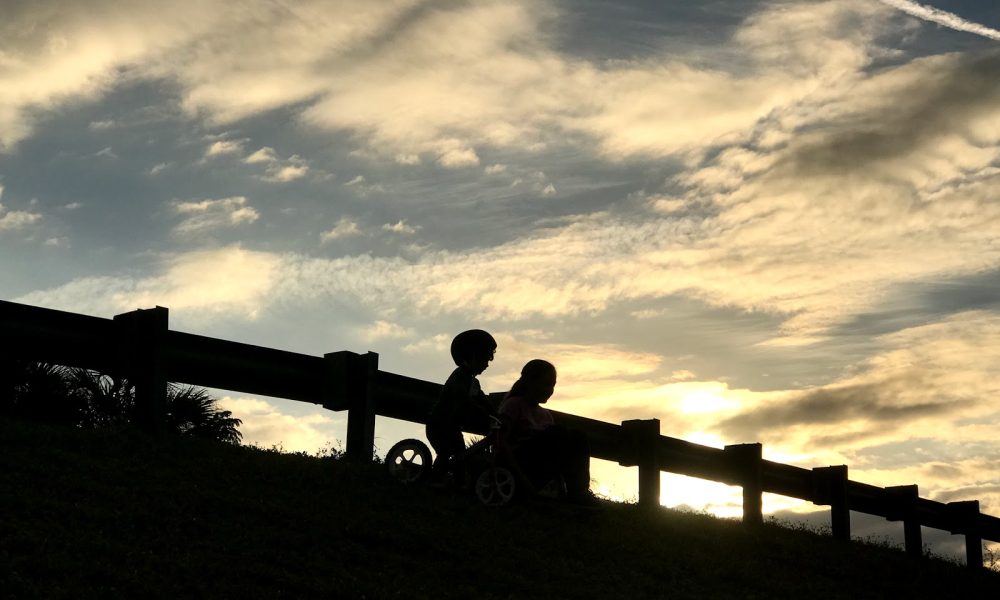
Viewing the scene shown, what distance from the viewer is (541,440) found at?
11750mm

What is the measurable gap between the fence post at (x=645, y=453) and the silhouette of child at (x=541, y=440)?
2631mm

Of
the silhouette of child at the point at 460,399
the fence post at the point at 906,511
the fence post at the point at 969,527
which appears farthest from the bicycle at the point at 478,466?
the fence post at the point at 969,527

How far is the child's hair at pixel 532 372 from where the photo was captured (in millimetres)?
12102

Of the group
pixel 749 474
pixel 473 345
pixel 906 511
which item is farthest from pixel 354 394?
pixel 906 511

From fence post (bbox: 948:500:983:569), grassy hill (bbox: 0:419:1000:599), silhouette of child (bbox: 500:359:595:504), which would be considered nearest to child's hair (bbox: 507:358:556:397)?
silhouette of child (bbox: 500:359:595:504)

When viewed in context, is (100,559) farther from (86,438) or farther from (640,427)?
(640,427)

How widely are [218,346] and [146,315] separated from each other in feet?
2.59

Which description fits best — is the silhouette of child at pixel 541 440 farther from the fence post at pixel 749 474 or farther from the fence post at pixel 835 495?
the fence post at pixel 835 495

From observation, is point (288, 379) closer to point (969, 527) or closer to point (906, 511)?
point (906, 511)

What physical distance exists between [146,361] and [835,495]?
391 inches

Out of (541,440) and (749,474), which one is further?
(749,474)

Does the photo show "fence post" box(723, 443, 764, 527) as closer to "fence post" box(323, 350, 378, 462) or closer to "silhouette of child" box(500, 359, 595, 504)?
"silhouette of child" box(500, 359, 595, 504)

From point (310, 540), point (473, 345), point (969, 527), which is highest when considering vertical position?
point (473, 345)

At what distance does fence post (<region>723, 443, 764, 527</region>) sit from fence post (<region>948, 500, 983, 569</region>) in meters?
5.18
